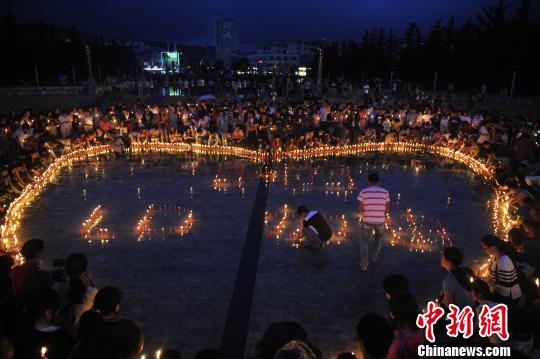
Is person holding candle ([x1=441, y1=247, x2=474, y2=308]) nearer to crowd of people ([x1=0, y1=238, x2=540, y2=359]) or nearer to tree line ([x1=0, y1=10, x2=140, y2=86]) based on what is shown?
crowd of people ([x1=0, y1=238, x2=540, y2=359])

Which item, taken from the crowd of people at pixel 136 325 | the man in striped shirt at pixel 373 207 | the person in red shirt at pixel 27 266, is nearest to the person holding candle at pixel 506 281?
the crowd of people at pixel 136 325

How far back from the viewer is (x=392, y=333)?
11.9 feet

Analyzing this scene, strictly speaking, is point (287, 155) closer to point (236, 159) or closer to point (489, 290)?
point (236, 159)

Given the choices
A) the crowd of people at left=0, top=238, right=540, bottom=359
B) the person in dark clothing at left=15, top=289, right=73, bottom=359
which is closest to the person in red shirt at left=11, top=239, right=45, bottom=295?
the crowd of people at left=0, top=238, right=540, bottom=359

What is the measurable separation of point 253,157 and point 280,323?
14414mm

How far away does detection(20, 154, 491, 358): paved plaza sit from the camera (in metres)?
6.41

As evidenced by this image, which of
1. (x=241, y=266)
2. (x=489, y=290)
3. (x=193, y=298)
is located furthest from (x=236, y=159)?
(x=489, y=290)

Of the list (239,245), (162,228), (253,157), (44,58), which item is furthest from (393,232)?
(44,58)

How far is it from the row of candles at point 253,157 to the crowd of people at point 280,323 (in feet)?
0.97

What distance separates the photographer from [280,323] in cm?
354

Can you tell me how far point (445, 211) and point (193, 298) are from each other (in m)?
7.54

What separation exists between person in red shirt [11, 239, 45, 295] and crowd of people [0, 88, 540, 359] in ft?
0.04

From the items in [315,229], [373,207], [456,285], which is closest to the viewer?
[456,285]

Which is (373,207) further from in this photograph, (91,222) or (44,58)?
(44,58)
